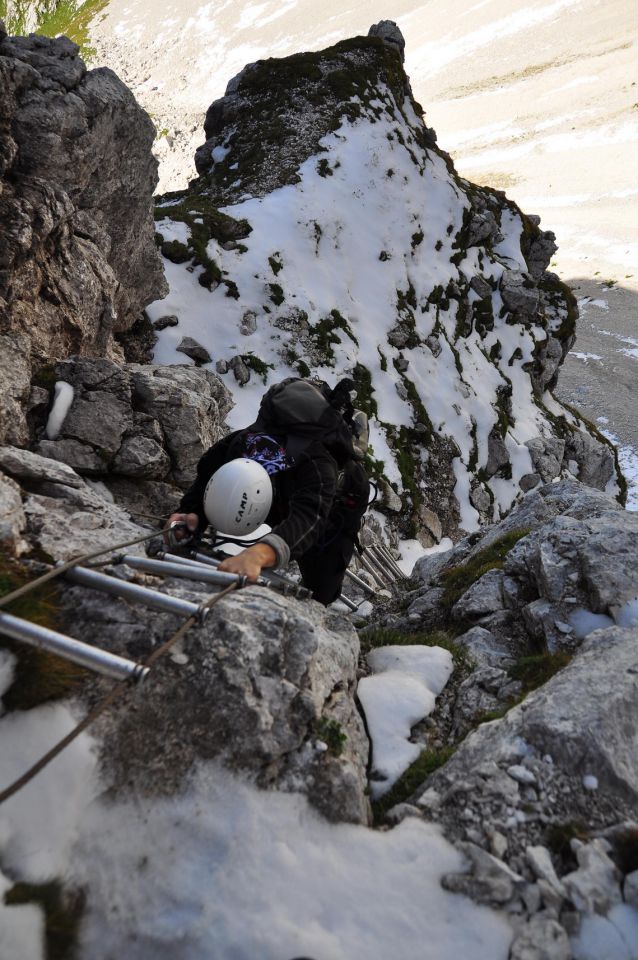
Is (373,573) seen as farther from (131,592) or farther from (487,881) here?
(487,881)

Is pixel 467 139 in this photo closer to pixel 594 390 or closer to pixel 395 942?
pixel 594 390

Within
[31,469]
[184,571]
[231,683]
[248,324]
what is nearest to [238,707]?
[231,683]

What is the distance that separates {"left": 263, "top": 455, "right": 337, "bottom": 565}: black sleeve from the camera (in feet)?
18.6

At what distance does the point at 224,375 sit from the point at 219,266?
718cm

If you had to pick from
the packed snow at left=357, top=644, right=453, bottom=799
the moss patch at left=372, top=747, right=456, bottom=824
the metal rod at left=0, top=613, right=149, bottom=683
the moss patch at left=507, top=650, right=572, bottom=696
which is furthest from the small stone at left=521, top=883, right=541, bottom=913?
the metal rod at left=0, top=613, right=149, bottom=683

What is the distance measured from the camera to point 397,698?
6000mm

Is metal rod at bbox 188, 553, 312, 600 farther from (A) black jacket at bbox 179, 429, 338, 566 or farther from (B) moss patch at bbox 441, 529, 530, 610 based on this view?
(B) moss patch at bbox 441, 529, 530, 610

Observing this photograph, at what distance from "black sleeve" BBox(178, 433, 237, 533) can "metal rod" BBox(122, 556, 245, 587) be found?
136 centimetres

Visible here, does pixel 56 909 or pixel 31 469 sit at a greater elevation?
pixel 31 469

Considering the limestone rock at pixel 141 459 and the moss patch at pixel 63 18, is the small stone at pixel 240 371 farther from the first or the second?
the moss patch at pixel 63 18

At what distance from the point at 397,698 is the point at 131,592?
10.6 ft

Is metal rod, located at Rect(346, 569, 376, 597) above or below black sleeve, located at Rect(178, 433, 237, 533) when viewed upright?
below

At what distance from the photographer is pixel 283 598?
591 centimetres

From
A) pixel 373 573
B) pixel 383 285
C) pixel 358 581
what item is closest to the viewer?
pixel 358 581
